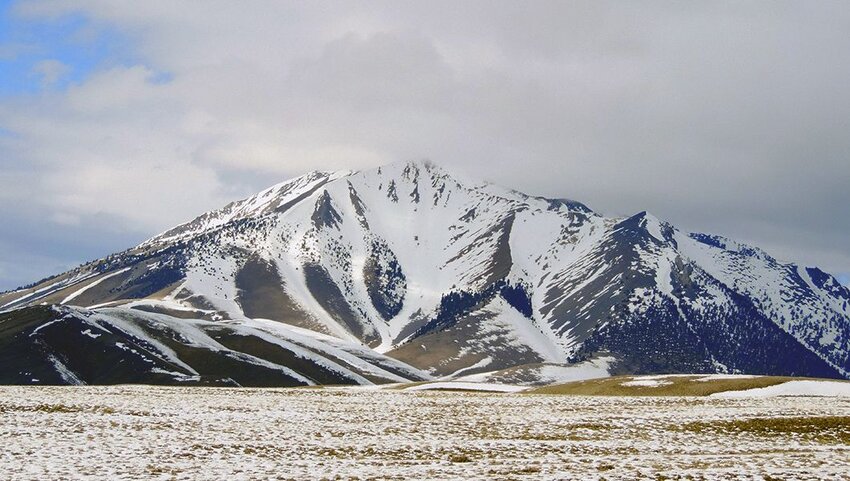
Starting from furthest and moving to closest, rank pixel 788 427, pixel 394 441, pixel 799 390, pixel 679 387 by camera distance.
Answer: pixel 679 387 < pixel 799 390 < pixel 788 427 < pixel 394 441

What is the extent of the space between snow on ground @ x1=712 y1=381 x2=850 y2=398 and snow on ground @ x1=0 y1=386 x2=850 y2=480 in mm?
16584

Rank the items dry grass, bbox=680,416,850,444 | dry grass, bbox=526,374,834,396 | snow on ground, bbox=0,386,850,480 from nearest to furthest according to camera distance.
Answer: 1. snow on ground, bbox=0,386,850,480
2. dry grass, bbox=680,416,850,444
3. dry grass, bbox=526,374,834,396

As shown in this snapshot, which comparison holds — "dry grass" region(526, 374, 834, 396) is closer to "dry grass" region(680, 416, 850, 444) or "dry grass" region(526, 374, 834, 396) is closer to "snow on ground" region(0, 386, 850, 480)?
"snow on ground" region(0, 386, 850, 480)

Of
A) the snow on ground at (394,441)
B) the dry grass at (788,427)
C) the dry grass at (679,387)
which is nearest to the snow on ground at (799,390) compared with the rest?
the dry grass at (679,387)

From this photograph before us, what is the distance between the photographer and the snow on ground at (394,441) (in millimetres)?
33656

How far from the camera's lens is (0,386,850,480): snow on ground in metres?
33.7

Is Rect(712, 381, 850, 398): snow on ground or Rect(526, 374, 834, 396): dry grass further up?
Rect(526, 374, 834, 396): dry grass

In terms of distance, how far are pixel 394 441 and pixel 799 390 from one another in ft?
185

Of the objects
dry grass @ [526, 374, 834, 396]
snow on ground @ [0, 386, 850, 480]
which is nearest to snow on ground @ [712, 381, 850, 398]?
dry grass @ [526, 374, 834, 396]

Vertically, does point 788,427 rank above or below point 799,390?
below

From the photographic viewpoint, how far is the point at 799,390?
85.6 meters

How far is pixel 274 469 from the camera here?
34.3 metres

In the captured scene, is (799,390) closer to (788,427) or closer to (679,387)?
(679,387)

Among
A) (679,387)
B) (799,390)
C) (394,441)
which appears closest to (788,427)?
(394,441)
